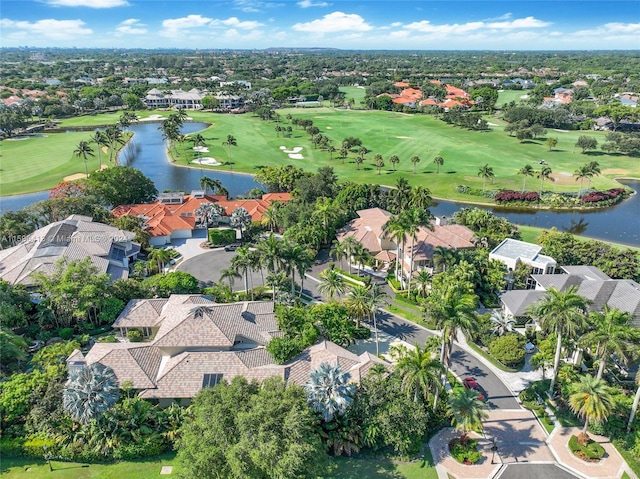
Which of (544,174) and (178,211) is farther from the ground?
(544,174)

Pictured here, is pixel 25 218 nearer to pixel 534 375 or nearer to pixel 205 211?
pixel 205 211

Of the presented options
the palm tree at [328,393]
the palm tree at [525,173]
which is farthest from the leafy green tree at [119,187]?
the palm tree at [525,173]

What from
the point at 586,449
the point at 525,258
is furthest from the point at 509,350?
the point at 525,258

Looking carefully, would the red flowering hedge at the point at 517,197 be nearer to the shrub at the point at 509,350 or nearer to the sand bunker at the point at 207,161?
the shrub at the point at 509,350

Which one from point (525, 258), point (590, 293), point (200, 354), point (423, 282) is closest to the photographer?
point (200, 354)

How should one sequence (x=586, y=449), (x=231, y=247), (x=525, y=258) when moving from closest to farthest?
(x=586, y=449), (x=525, y=258), (x=231, y=247)

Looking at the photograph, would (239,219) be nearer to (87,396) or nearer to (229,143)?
(87,396)

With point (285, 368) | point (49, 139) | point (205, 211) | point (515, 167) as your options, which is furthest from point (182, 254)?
point (49, 139)
